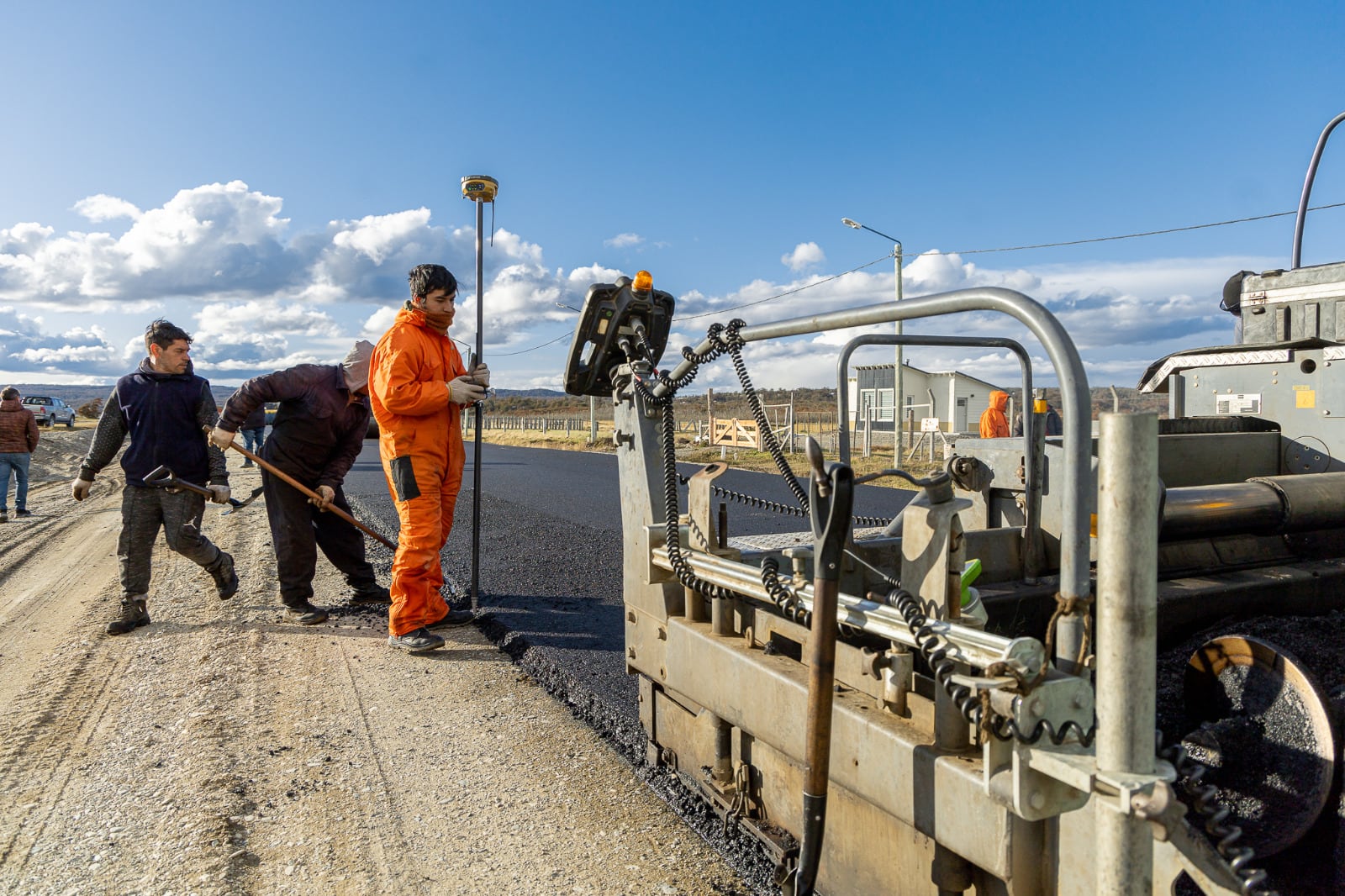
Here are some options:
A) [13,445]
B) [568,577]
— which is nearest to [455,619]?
[568,577]

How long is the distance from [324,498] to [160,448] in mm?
1017

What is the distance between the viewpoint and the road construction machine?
1359mm

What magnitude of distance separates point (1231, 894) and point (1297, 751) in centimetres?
76

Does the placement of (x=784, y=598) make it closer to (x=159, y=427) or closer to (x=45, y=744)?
(x=45, y=744)

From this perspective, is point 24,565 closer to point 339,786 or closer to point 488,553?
point 488,553

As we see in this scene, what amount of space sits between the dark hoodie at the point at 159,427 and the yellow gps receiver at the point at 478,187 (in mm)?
2109

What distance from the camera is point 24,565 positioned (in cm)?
741

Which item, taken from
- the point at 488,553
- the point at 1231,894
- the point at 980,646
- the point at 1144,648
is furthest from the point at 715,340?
the point at 488,553

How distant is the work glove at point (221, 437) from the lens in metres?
5.20

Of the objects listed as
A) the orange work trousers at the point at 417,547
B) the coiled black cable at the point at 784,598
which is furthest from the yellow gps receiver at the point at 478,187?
the coiled black cable at the point at 784,598

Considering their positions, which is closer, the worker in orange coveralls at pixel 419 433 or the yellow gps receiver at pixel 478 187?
the worker in orange coveralls at pixel 419 433

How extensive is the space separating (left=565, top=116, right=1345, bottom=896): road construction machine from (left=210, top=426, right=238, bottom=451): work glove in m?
3.07

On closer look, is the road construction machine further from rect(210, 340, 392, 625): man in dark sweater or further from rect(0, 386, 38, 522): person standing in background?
rect(0, 386, 38, 522): person standing in background

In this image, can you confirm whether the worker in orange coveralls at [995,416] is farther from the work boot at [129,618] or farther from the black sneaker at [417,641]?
the work boot at [129,618]
